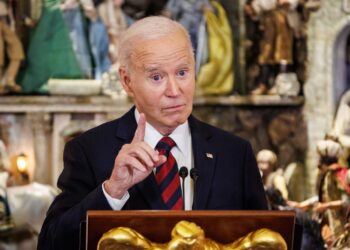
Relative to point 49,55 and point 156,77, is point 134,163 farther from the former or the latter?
point 49,55

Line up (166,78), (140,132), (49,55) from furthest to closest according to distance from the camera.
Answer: (49,55)
(166,78)
(140,132)

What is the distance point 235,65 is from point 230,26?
398 mm

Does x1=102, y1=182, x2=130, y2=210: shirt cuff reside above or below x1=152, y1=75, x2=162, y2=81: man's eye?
below

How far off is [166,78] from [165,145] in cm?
21

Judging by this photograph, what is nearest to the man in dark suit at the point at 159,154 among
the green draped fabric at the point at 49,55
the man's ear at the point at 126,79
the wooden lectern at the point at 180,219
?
the man's ear at the point at 126,79

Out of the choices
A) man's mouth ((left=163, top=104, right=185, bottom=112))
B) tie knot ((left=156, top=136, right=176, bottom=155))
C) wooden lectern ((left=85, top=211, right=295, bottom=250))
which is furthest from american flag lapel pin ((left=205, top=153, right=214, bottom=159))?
wooden lectern ((left=85, top=211, right=295, bottom=250))

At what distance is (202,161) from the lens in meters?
3.12

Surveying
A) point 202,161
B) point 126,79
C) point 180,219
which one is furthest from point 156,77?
point 180,219

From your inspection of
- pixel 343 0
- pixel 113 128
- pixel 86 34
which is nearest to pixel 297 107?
pixel 343 0

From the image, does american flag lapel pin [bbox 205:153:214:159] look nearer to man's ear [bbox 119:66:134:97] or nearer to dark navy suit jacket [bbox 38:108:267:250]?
dark navy suit jacket [bbox 38:108:267:250]

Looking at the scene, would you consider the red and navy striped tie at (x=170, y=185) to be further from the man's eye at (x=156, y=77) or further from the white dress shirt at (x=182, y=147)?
the man's eye at (x=156, y=77)

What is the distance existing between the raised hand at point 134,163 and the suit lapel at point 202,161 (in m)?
0.30

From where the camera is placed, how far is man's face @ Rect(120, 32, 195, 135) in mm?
2998

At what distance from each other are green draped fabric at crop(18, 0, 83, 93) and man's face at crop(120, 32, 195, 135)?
23.7 feet
